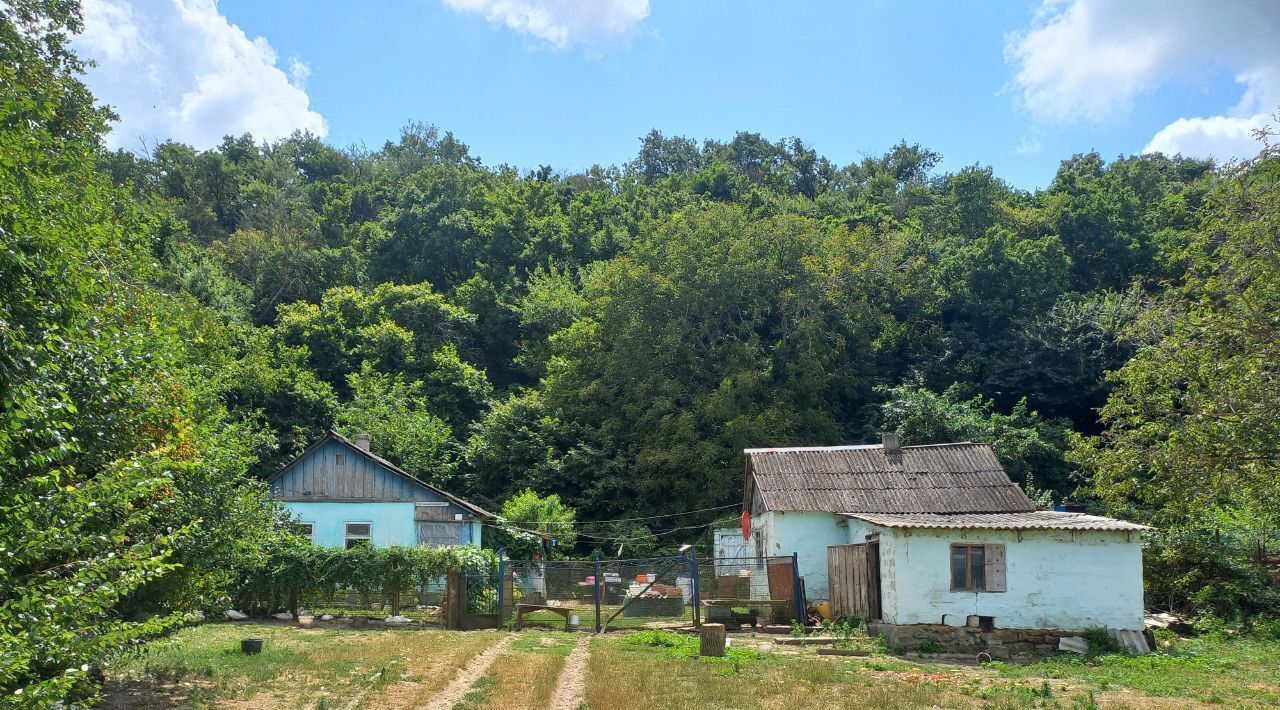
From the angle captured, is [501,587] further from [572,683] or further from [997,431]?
[997,431]

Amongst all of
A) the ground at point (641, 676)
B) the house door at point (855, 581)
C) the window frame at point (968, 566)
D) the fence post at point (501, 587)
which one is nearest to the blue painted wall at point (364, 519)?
the fence post at point (501, 587)

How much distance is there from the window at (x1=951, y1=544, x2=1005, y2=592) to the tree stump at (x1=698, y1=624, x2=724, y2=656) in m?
5.74

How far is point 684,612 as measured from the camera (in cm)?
2544

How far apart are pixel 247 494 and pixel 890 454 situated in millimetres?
18517

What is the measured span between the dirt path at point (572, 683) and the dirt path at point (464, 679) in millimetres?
1304

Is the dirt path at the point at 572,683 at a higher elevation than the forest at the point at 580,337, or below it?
below

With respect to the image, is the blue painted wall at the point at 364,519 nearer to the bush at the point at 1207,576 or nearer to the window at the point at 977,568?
the window at the point at 977,568

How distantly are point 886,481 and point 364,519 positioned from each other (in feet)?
56.1

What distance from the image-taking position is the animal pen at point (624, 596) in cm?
2298

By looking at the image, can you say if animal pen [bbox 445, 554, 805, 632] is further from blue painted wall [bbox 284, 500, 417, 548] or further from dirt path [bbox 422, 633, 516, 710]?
blue painted wall [bbox 284, 500, 417, 548]

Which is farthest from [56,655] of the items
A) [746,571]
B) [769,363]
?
[769,363]

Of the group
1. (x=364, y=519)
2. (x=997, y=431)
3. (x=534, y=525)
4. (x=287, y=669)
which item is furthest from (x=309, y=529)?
(x=997, y=431)

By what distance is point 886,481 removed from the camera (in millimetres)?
26844

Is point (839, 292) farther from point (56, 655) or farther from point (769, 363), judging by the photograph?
point (56, 655)
